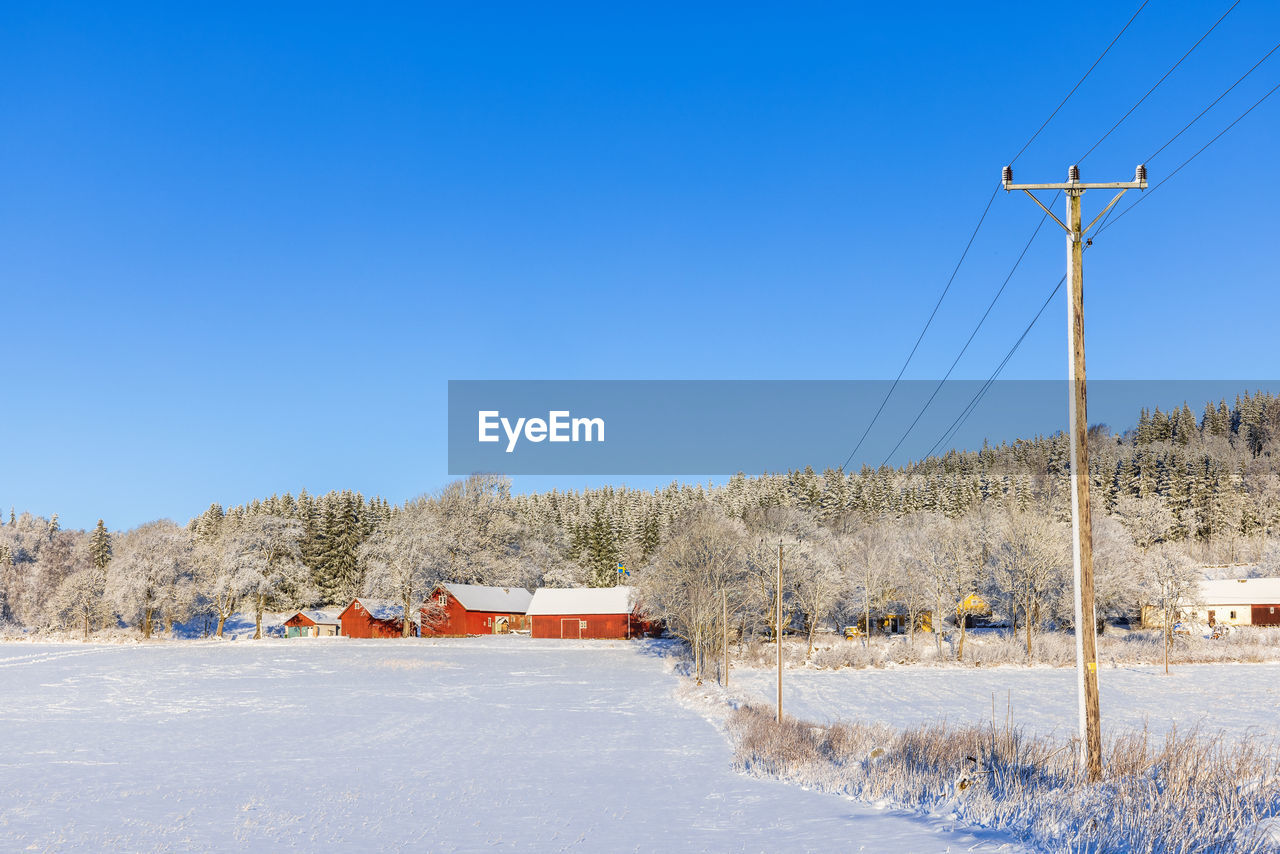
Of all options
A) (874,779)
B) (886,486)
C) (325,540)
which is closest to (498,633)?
(325,540)

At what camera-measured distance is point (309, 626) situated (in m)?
96.0

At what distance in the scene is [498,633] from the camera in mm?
96875

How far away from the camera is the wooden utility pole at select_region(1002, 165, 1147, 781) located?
14508mm

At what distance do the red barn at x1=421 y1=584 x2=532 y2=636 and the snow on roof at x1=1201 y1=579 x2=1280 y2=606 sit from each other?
2878 inches

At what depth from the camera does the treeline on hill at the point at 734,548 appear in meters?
71.6

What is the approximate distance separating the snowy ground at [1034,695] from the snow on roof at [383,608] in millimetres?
46912

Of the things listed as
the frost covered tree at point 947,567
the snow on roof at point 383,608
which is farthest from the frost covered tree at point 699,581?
the snow on roof at point 383,608

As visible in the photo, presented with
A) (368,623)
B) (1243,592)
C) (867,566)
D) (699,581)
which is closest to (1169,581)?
(867,566)

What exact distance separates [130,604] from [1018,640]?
266 feet

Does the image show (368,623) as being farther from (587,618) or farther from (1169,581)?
(1169,581)

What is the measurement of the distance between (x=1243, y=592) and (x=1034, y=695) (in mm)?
60977

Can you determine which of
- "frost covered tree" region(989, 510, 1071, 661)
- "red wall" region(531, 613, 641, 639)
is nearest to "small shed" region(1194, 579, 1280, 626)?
"frost covered tree" region(989, 510, 1071, 661)

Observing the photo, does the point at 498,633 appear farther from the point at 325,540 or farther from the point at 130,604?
the point at 130,604

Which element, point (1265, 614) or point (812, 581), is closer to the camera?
point (812, 581)
